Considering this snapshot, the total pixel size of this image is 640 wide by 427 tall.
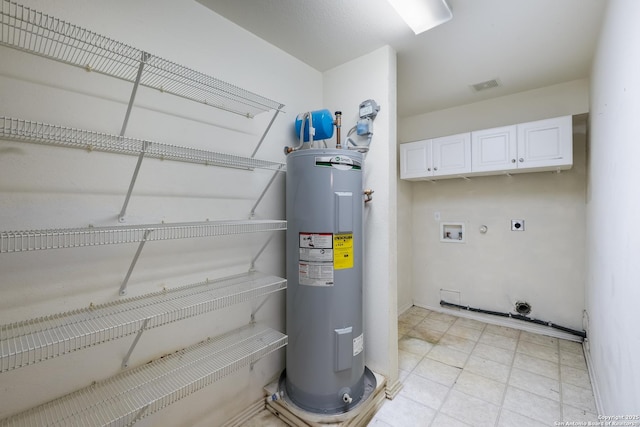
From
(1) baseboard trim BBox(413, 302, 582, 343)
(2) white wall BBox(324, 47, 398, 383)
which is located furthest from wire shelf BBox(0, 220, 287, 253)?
(1) baseboard trim BBox(413, 302, 582, 343)

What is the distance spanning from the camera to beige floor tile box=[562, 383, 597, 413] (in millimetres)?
1764

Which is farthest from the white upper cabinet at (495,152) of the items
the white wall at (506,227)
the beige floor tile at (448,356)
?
the beige floor tile at (448,356)

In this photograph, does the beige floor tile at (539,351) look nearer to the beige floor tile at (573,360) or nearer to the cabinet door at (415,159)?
the beige floor tile at (573,360)

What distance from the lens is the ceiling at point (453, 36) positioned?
1.58 metres

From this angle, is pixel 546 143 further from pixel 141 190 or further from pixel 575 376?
pixel 141 190

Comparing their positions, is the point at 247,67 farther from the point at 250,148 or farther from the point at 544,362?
the point at 544,362

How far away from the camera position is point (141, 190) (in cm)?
133

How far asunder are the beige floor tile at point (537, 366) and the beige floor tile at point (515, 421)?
0.61 meters

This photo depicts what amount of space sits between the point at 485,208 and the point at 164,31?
330 centimetres

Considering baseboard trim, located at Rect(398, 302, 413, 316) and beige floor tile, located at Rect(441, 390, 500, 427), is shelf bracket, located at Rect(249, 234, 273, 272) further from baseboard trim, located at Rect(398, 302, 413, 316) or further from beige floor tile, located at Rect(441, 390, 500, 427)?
baseboard trim, located at Rect(398, 302, 413, 316)

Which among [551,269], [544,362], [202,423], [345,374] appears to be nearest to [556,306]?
[551,269]

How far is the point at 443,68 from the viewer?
7.49 feet

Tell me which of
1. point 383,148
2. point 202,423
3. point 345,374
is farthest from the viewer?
point 383,148

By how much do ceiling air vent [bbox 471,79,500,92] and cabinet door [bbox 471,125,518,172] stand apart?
0.42 metres
